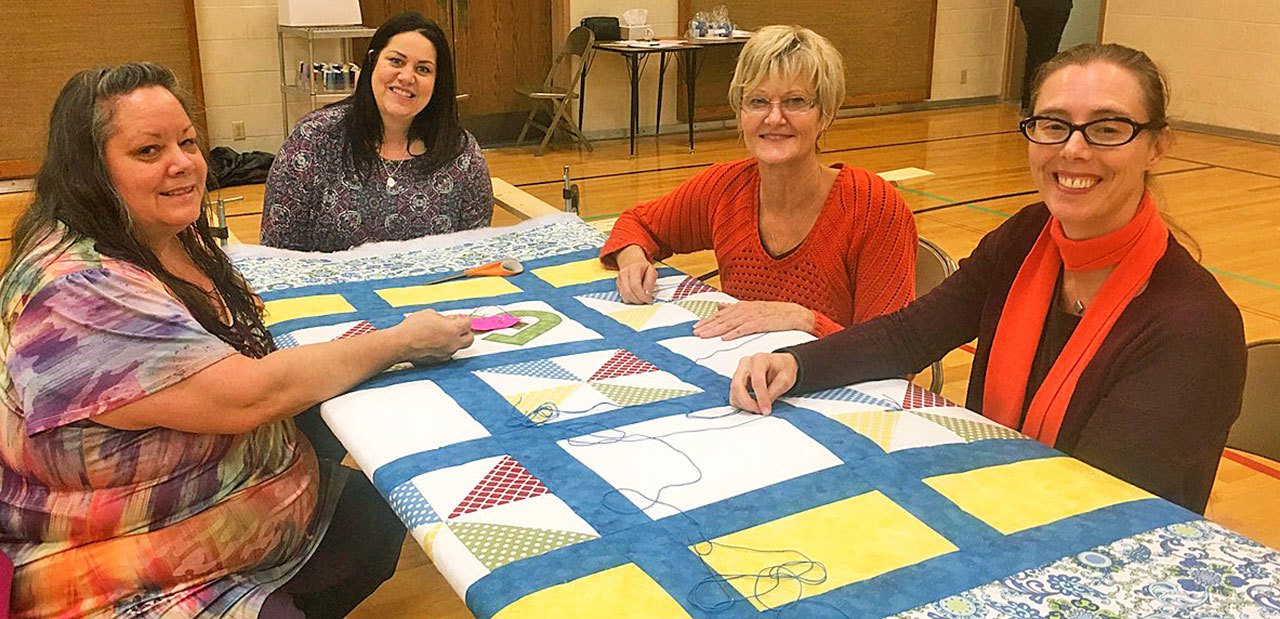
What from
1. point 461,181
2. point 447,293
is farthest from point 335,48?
point 447,293

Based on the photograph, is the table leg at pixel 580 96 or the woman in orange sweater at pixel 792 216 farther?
the table leg at pixel 580 96

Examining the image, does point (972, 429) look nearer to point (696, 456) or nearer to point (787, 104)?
point (696, 456)

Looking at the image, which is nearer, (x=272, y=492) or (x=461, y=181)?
(x=272, y=492)

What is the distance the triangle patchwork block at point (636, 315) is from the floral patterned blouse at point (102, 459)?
78 centimetres

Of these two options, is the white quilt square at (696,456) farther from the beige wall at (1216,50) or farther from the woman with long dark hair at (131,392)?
the beige wall at (1216,50)

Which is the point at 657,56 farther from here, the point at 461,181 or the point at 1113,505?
the point at 1113,505

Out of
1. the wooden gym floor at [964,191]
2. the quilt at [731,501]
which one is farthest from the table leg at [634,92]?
the quilt at [731,501]

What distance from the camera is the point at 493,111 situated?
306 inches

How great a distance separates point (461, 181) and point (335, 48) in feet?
13.5

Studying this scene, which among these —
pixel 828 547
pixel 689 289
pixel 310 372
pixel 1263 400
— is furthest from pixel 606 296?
pixel 1263 400

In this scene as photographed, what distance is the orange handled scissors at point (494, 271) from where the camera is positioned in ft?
Answer: 8.13

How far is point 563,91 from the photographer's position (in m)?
7.39

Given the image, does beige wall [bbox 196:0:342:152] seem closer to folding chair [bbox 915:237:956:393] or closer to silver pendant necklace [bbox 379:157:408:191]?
silver pendant necklace [bbox 379:157:408:191]

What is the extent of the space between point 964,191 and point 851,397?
5078mm
